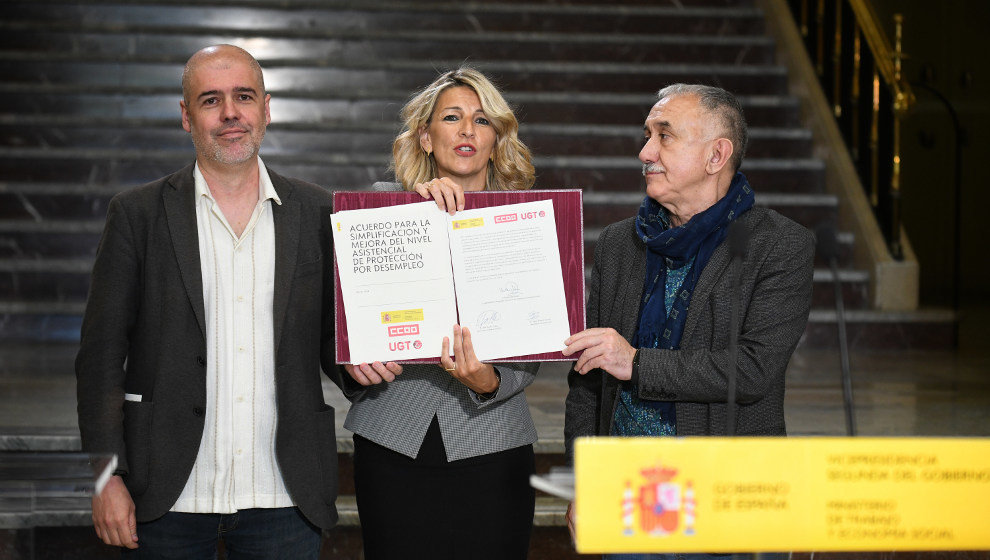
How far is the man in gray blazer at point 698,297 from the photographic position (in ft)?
6.19

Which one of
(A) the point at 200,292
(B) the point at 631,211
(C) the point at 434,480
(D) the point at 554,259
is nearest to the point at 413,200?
(D) the point at 554,259

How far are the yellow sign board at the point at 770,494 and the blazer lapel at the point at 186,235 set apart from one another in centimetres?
100

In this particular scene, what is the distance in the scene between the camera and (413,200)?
2.00 meters

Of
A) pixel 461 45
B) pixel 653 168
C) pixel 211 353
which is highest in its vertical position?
pixel 461 45

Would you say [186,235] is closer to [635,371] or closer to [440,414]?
[440,414]

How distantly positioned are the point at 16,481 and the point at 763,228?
1.33 metres

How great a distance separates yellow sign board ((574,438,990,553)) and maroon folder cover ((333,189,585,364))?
2.10ft

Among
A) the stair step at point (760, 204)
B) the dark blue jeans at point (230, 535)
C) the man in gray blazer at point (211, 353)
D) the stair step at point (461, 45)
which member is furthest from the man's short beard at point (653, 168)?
the stair step at point (461, 45)

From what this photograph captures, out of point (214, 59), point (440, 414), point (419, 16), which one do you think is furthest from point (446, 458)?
point (419, 16)

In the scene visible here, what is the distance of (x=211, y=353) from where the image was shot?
206 centimetres

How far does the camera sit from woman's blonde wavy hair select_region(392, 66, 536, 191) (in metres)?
2.32

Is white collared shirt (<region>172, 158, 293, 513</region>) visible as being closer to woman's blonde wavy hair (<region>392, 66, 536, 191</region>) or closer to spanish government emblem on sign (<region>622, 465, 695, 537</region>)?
woman's blonde wavy hair (<region>392, 66, 536, 191</region>)

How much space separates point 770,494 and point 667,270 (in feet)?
2.50

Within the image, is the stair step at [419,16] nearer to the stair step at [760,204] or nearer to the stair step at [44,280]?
the stair step at [760,204]
